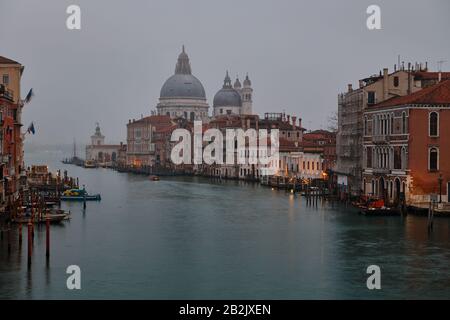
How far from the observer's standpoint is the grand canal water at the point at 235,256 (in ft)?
58.1

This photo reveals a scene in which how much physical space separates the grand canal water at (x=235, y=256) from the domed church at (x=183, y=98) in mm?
87011

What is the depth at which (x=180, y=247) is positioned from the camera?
2386 centimetres

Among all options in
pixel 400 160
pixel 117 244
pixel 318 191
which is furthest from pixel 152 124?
pixel 117 244

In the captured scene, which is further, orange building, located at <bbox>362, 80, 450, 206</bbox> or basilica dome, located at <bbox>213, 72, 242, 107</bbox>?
basilica dome, located at <bbox>213, 72, 242, 107</bbox>

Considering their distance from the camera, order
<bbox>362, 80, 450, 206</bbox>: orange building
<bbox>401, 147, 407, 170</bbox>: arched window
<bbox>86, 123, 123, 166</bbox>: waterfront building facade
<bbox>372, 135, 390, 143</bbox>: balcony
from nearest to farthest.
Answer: <bbox>362, 80, 450, 206</bbox>: orange building → <bbox>401, 147, 407, 170</bbox>: arched window → <bbox>372, 135, 390, 143</bbox>: balcony → <bbox>86, 123, 123, 166</bbox>: waterfront building facade

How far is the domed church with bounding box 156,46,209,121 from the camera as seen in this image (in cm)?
12144

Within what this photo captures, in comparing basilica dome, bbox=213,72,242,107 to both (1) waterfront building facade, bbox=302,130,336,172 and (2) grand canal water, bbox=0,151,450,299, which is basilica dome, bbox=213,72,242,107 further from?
(2) grand canal water, bbox=0,151,450,299

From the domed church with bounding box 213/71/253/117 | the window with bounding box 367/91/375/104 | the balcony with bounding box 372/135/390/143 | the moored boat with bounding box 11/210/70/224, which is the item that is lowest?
the moored boat with bounding box 11/210/70/224

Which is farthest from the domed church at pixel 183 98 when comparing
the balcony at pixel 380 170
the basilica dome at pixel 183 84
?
the balcony at pixel 380 170

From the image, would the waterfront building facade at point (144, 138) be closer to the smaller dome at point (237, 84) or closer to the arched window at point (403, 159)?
the smaller dome at point (237, 84)

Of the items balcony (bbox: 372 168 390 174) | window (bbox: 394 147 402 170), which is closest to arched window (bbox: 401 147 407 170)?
window (bbox: 394 147 402 170)

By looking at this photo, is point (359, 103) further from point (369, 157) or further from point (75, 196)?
point (75, 196)

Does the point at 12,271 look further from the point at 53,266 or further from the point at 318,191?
the point at 318,191

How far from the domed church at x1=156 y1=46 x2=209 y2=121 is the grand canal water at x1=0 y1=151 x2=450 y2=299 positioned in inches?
3426
